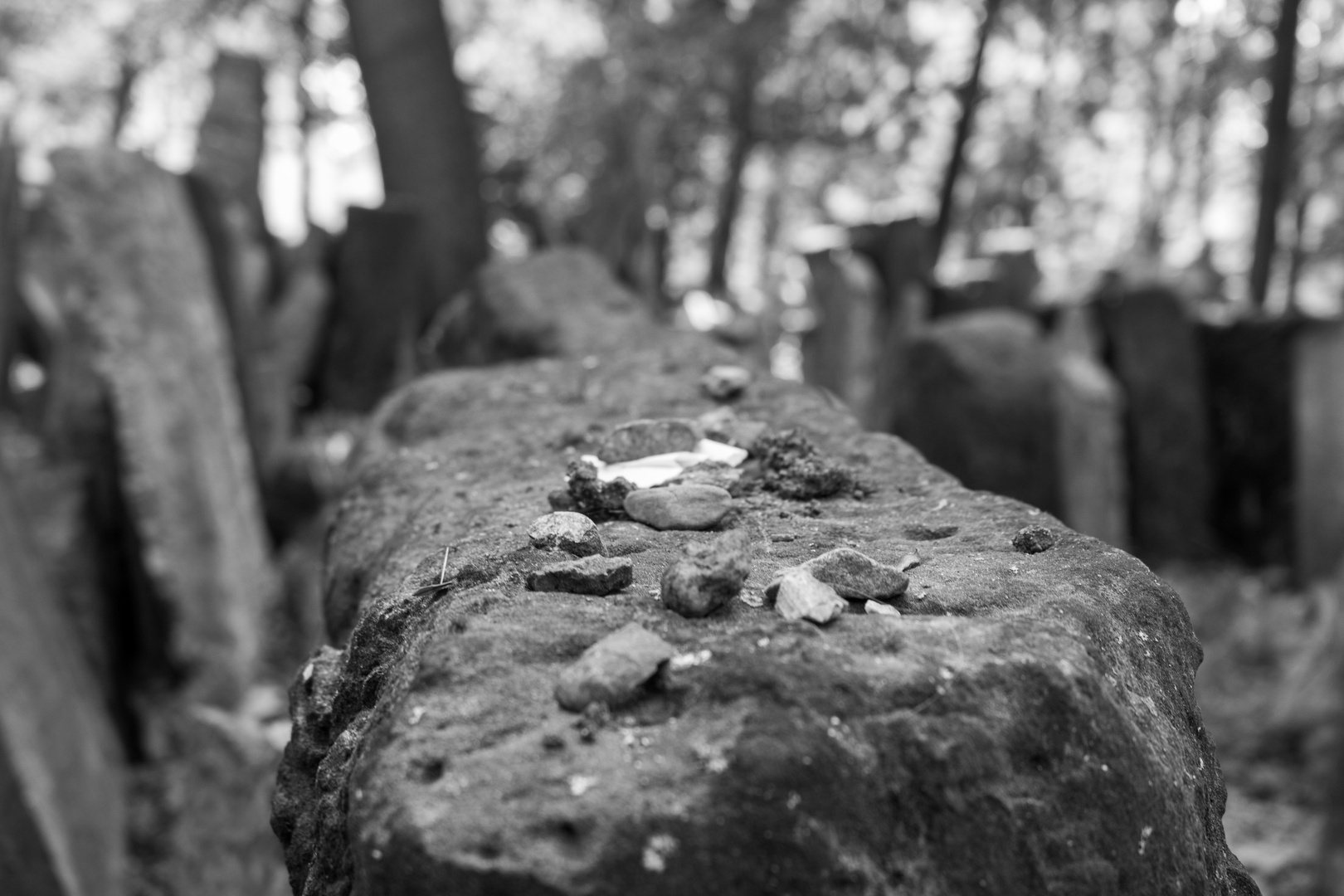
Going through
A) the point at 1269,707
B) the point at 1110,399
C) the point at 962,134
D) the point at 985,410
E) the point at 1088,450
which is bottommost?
the point at 1269,707

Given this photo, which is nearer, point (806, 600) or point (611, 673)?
point (611, 673)

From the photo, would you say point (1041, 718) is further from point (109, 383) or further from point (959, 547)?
point (109, 383)

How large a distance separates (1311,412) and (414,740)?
21.0ft

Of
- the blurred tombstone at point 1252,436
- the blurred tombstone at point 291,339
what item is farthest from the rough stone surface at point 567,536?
the blurred tombstone at point 1252,436

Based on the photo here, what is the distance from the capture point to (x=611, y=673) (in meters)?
0.90

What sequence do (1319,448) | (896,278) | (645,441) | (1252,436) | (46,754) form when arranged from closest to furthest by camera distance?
(645,441)
(46,754)
(1319,448)
(1252,436)
(896,278)

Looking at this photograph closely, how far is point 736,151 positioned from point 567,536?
370 inches

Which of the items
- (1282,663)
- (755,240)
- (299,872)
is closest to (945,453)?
(1282,663)

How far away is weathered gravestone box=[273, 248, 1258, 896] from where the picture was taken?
0.81 meters

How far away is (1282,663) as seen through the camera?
5352 mm

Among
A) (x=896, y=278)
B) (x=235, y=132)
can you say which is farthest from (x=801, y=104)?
(x=235, y=132)

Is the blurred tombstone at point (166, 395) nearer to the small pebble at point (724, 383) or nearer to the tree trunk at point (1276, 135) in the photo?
the small pebble at point (724, 383)

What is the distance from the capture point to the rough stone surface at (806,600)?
1011mm

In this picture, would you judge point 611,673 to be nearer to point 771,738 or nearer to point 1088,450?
point 771,738
